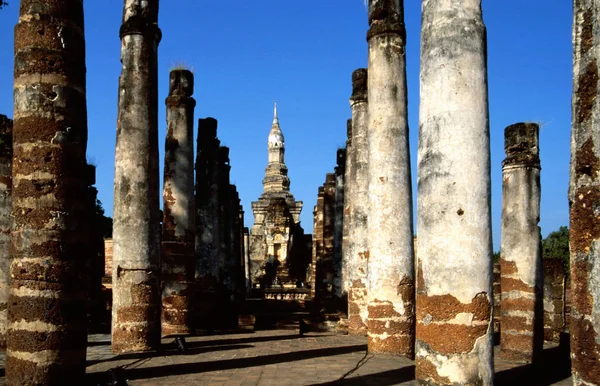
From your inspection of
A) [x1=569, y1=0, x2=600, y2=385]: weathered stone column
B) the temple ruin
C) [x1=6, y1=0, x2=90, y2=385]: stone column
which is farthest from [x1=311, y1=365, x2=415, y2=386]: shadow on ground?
[x1=569, y1=0, x2=600, y2=385]: weathered stone column

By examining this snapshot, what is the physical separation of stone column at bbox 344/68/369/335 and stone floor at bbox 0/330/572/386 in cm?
124

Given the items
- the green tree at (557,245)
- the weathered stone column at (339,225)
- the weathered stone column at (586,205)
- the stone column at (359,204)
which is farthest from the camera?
the green tree at (557,245)

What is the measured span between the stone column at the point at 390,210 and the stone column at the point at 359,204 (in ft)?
9.91

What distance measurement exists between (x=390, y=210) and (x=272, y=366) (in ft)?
10.0

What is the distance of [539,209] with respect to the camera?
37.4 feet

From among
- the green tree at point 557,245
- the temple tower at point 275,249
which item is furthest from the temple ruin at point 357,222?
the green tree at point 557,245

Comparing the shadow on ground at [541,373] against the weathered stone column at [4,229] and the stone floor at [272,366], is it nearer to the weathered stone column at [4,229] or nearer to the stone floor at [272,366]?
the stone floor at [272,366]

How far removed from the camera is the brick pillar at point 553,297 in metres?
14.2

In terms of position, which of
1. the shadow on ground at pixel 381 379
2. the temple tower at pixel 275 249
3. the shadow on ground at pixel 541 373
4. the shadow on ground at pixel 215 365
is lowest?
the shadow on ground at pixel 541 373

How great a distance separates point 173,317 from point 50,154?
804 centimetres

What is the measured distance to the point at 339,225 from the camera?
21.4 m

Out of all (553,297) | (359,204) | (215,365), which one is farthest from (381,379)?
(553,297)

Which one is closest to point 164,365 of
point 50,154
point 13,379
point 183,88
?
point 13,379

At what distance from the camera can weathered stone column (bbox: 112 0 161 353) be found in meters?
10.8
